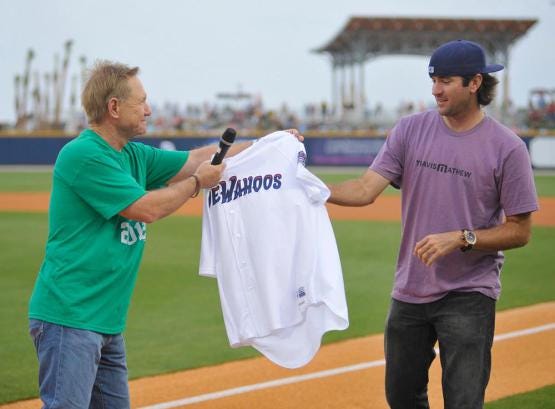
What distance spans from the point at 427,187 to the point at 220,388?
3126 mm

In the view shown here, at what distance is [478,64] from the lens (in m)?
4.64

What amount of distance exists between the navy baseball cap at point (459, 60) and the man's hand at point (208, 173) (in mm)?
1302

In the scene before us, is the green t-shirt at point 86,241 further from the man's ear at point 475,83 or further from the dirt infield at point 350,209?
the dirt infield at point 350,209

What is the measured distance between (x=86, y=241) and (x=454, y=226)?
196 cm

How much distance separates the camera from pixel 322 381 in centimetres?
721

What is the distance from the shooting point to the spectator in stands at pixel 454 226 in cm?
452

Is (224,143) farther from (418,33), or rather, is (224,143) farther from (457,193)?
(418,33)

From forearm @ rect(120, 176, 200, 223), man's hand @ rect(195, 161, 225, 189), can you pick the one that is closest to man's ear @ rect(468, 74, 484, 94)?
man's hand @ rect(195, 161, 225, 189)

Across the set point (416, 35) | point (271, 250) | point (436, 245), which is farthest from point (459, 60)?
point (416, 35)

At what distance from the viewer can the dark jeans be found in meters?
4.50

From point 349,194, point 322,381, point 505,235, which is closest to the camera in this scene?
point 505,235

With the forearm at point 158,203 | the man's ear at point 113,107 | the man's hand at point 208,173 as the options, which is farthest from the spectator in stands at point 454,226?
the man's ear at point 113,107

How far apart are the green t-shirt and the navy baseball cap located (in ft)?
5.79

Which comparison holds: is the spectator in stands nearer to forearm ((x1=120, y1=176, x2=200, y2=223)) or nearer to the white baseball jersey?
the white baseball jersey
